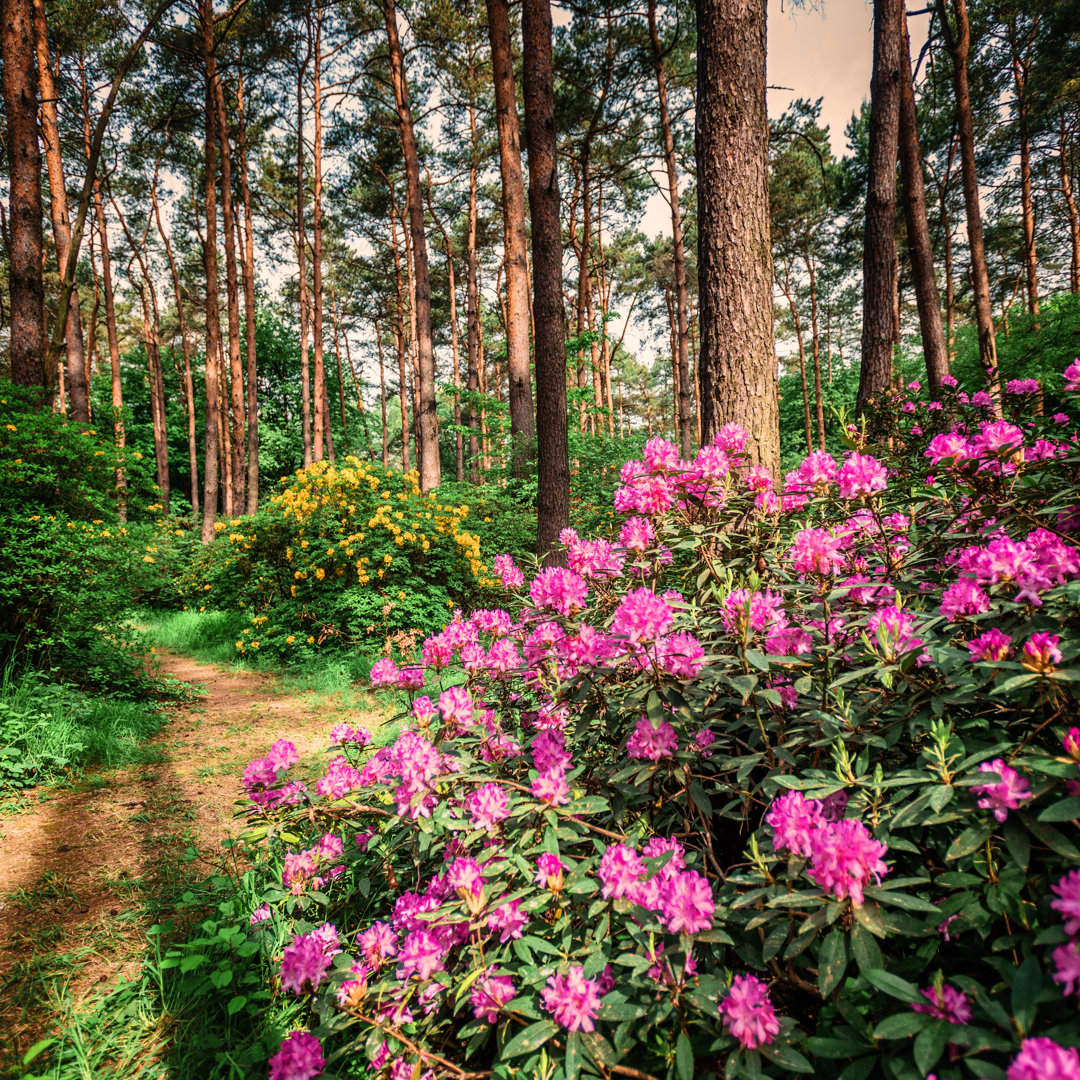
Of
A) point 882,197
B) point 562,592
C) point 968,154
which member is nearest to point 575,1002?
point 562,592

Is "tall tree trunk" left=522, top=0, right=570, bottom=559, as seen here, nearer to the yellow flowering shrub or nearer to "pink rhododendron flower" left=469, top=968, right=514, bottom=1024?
the yellow flowering shrub

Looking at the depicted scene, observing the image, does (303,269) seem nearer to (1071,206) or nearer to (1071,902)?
(1071,902)

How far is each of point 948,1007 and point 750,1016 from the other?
0.29 meters

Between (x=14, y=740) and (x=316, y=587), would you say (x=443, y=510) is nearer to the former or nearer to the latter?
(x=316, y=587)

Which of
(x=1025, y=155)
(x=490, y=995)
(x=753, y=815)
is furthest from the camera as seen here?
(x=1025, y=155)

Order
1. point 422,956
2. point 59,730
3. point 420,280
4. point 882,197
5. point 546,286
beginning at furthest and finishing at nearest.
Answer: point 420,280 → point 882,197 → point 546,286 → point 59,730 → point 422,956

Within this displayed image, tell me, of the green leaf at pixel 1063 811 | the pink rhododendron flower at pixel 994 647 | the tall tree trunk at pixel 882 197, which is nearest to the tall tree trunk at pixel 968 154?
the tall tree trunk at pixel 882 197

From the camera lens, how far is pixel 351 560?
643 centimetres

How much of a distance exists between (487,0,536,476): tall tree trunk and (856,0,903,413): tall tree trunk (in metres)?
4.30

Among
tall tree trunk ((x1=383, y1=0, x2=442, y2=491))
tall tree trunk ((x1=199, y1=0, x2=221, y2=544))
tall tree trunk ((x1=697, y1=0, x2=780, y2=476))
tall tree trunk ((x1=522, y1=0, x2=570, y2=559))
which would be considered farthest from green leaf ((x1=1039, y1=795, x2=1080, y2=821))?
tall tree trunk ((x1=199, y1=0, x2=221, y2=544))

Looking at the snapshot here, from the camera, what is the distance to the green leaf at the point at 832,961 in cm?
84

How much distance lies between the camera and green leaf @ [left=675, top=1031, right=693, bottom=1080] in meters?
0.87

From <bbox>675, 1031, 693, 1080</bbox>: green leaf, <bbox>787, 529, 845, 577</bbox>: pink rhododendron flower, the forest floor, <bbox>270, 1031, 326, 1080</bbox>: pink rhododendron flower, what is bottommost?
the forest floor

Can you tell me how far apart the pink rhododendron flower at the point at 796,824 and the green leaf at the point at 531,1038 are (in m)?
0.53
